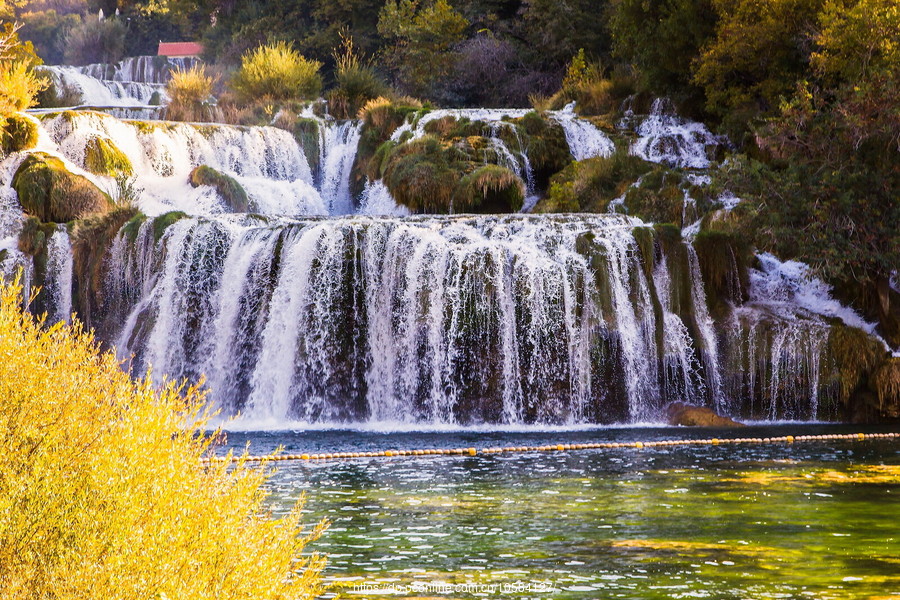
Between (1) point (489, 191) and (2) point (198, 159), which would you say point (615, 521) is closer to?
(1) point (489, 191)

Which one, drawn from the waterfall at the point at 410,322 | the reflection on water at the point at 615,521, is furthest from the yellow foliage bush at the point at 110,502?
the waterfall at the point at 410,322

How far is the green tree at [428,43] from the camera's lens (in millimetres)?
34750

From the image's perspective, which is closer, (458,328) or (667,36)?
(458,328)

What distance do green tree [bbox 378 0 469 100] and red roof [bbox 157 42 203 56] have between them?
16.1m

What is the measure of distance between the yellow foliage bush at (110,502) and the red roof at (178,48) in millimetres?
46330

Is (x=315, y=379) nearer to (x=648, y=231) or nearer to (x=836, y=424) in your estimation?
(x=648, y=231)

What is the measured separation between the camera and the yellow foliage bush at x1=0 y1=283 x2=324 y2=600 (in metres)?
4.04

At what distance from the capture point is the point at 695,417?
16.5 metres

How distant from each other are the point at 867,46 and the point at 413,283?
8475 mm

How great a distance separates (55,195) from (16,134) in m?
2.21

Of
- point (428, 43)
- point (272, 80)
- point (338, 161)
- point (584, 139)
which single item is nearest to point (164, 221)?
point (338, 161)

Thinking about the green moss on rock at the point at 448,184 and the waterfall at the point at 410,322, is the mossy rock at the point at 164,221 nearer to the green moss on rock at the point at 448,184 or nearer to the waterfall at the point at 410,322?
the waterfall at the point at 410,322

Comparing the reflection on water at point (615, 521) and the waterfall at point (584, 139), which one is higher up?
the waterfall at point (584, 139)

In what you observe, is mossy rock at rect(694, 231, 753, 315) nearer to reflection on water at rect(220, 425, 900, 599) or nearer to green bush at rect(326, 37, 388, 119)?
reflection on water at rect(220, 425, 900, 599)
